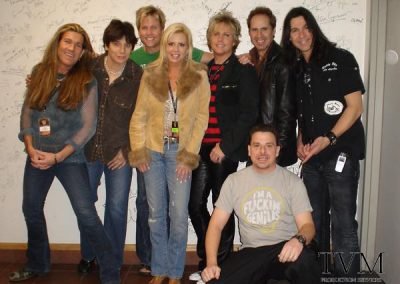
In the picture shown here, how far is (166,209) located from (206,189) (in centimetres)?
28

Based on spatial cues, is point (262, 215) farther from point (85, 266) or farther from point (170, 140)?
point (85, 266)

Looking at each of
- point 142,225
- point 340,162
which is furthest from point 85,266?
point 340,162

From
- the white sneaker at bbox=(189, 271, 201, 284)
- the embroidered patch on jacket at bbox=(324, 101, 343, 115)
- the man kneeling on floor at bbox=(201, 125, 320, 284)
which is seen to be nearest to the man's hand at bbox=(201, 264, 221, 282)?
the man kneeling on floor at bbox=(201, 125, 320, 284)

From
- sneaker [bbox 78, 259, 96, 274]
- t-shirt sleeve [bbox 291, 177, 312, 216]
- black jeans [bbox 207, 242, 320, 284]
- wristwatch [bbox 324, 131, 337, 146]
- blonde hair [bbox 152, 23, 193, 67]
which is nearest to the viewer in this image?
black jeans [bbox 207, 242, 320, 284]

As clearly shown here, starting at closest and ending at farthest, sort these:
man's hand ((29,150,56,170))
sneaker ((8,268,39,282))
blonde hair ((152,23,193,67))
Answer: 1. blonde hair ((152,23,193,67))
2. man's hand ((29,150,56,170))
3. sneaker ((8,268,39,282))

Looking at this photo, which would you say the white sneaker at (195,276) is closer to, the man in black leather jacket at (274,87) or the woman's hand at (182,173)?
the woman's hand at (182,173)

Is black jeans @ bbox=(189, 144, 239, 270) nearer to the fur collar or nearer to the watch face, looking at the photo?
the fur collar

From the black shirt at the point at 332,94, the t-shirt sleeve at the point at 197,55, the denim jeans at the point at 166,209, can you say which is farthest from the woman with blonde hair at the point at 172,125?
the black shirt at the point at 332,94

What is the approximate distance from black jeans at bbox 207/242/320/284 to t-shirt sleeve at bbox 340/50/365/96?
0.90 metres

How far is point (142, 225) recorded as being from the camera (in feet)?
9.30

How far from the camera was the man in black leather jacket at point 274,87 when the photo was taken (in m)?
2.43

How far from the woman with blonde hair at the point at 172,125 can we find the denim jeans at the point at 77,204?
35cm

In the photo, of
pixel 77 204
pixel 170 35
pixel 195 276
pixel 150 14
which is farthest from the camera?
pixel 195 276

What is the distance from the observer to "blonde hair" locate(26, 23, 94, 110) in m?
2.49
